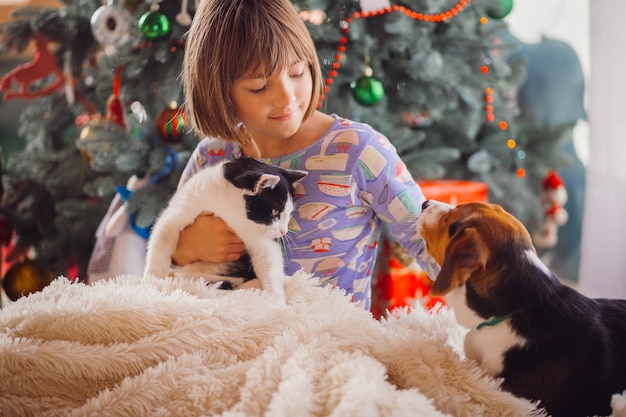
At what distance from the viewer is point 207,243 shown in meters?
1.23

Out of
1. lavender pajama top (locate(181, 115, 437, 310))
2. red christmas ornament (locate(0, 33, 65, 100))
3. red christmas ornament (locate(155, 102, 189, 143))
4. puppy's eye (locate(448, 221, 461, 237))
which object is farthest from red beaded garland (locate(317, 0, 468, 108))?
red christmas ornament (locate(0, 33, 65, 100))

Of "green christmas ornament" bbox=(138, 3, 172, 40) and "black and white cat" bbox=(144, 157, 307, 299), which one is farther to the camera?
"green christmas ornament" bbox=(138, 3, 172, 40)

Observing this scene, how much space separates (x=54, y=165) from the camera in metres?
2.57

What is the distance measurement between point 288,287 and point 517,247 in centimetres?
42

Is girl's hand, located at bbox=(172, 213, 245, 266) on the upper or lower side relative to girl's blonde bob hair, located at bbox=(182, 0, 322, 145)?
lower

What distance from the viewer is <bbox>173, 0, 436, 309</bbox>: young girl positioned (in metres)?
1.16

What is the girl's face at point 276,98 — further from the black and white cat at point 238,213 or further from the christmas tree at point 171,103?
the christmas tree at point 171,103

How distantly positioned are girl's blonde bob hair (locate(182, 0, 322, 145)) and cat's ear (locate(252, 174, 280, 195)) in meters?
0.15

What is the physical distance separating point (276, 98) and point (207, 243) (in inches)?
12.4

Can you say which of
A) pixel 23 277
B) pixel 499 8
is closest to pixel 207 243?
pixel 499 8

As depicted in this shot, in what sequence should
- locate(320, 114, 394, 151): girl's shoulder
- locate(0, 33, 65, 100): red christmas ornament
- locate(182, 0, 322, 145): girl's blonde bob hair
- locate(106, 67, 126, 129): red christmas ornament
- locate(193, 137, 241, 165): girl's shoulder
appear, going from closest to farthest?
locate(182, 0, 322, 145): girl's blonde bob hair
locate(320, 114, 394, 151): girl's shoulder
locate(193, 137, 241, 165): girl's shoulder
locate(106, 67, 126, 129): red christmas ornament
locate(0, 33, 65, 100): red christmas ornament

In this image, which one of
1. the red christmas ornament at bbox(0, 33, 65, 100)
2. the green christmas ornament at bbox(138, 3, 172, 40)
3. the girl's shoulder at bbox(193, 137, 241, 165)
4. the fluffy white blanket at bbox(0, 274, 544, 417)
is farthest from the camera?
the red christmas ornament at bbox(0, 33, 65, 100)

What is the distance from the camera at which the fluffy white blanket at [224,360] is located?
2.34 ft

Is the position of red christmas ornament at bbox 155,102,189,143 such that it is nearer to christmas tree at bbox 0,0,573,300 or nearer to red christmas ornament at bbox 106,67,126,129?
christmas tree at bbox 0,0,573,300
